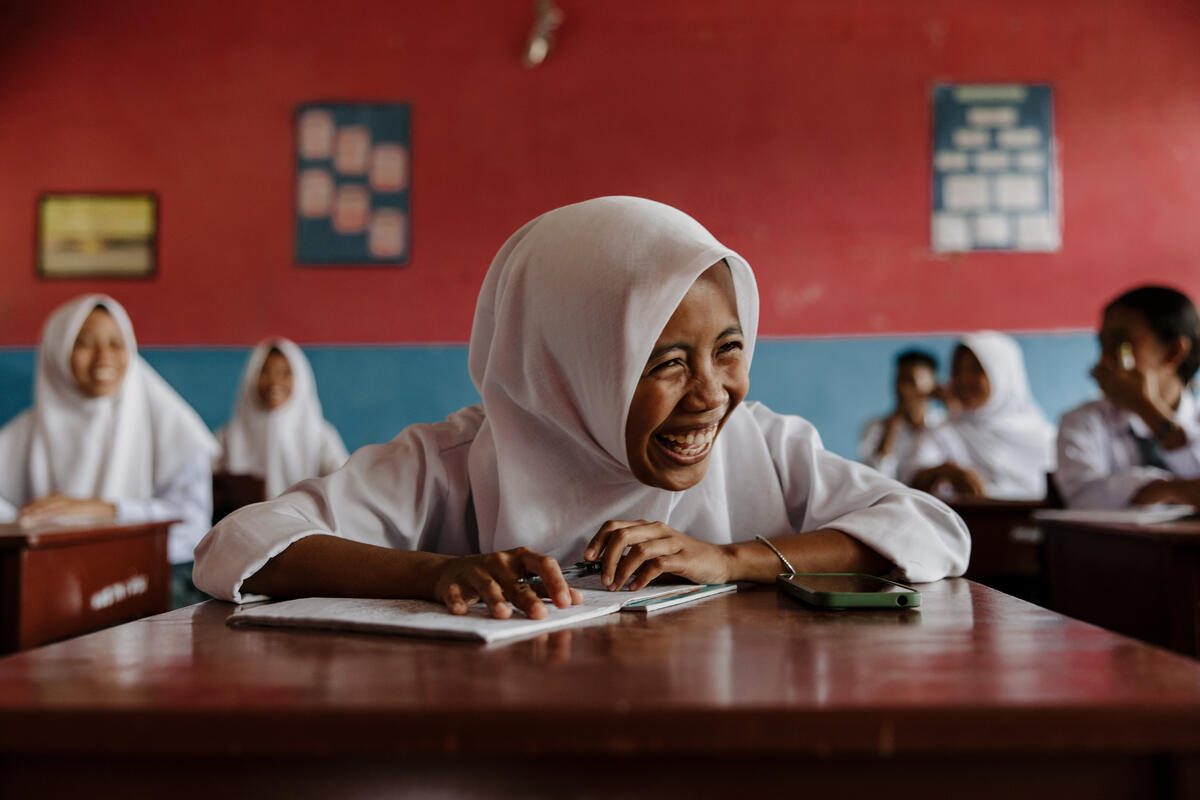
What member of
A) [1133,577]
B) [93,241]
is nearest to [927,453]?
[1133,577]

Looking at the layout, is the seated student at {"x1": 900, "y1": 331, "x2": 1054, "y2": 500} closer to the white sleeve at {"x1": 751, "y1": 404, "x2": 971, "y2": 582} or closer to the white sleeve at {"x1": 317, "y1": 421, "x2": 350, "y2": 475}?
the white sleeve at {"x1": 317, "y1": 421, "x2": 350, "y2": 475}

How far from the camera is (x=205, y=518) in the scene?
3.07 meters

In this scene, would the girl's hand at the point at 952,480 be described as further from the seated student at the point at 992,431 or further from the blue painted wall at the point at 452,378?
the blue painted wall at the point at 452,378

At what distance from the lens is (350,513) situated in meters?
1.17

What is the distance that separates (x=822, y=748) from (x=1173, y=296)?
3.07 m

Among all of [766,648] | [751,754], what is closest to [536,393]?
[766,648]

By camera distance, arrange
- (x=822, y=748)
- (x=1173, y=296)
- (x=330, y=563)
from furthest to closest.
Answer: (x=1173, y=296)
(x=330, y=563)
(x=822, y=748)

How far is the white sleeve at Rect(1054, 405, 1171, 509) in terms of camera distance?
2766 mm

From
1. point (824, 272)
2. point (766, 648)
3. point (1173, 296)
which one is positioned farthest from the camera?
point (824, 272)

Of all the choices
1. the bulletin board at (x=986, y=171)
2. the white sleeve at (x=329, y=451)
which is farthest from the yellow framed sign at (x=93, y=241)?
the bulletin board at (x=986, y=171)

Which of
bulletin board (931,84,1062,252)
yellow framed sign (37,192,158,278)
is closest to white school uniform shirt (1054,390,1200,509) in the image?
bulletin board (931,84,1062,252)

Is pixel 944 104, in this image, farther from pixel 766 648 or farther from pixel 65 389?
pixel 766 648

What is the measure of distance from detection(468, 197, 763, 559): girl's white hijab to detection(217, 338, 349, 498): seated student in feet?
12.0

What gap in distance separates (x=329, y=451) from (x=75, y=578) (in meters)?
2.69
